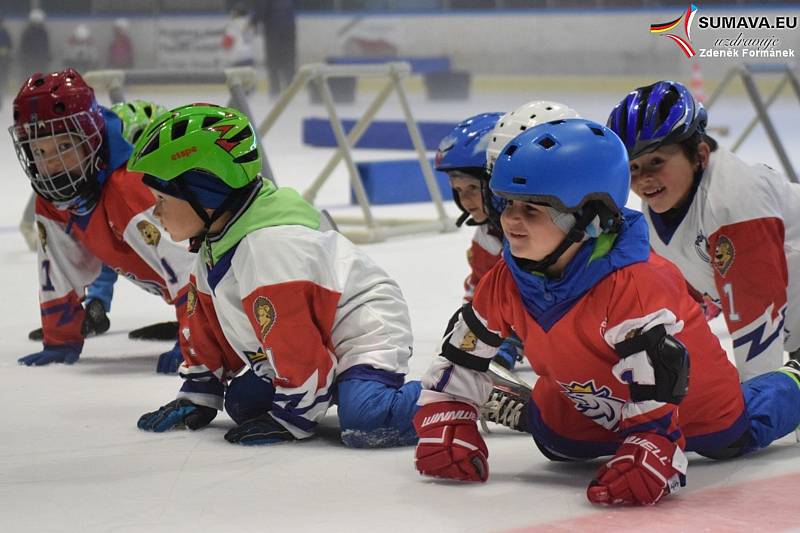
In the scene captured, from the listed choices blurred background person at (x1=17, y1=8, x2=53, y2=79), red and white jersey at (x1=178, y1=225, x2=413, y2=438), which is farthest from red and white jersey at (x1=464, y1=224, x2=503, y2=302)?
blurred background person at (x1=17, y1=8, x2=53, y2=79)

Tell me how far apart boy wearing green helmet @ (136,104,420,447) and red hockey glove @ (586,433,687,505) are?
75cm

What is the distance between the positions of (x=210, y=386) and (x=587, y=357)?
1205mm

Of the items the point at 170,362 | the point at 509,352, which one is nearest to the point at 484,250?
the point at 509,352

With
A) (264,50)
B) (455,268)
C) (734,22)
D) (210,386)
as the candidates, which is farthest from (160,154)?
(264,50)

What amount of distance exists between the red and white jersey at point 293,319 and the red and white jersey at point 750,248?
883mm

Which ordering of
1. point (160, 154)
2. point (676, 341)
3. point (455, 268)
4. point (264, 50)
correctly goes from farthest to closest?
point (264, 50)
point (455, 268)
point (160, 154)
point (676, 341)

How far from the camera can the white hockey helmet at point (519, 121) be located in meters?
3.52

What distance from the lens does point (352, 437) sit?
3.27 metres

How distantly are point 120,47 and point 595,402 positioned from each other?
21.4 meters

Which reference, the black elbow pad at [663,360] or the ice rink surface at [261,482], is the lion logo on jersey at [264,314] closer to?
the ice rink surface at [261,482]

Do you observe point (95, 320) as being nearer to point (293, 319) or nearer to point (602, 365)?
point (293, 319)

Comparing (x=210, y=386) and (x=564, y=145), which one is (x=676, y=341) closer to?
(x=564, y=145)

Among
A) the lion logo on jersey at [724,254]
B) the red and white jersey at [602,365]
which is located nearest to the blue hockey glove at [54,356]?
the red and white jersey at [602,365]

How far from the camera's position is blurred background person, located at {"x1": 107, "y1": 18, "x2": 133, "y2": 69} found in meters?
23.1
